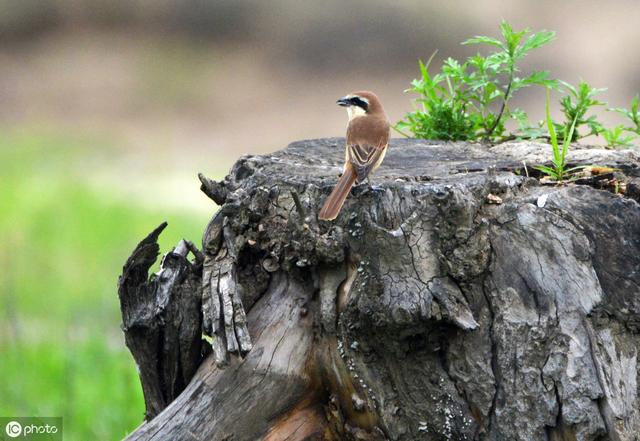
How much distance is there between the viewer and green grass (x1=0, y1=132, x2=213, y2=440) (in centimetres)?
588

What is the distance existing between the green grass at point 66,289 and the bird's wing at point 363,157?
6.00 feet

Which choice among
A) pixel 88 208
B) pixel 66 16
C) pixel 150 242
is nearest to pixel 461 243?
pixel 150 242

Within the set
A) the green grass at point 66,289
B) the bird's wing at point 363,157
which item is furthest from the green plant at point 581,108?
the green grass at point 66,289

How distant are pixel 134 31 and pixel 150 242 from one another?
44.7ft

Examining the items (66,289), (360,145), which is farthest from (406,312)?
(66,289)

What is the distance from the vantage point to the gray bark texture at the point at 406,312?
3.77 m

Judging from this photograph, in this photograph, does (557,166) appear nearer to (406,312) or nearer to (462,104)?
(406,312)

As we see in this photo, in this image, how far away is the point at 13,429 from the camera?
4.99 metres

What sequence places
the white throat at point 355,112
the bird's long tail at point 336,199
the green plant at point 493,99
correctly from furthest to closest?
the white throat at point 355,112
the green plant at point 493,99
the bird's long tail at point 336,199

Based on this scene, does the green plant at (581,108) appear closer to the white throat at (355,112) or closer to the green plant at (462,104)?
the green plant at (462,104)

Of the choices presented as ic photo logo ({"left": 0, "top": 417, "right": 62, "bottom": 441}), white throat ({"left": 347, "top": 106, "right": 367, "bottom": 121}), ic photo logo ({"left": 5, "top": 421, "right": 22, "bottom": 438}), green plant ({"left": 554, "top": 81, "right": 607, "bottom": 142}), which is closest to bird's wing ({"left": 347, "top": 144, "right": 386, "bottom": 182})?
white throat ({"left": 347, "top": 106, "right": 367, "bottom": 121})

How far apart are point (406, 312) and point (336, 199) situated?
53 cm

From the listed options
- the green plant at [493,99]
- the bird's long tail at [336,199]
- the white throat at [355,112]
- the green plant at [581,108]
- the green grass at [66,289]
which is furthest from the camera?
the green grass at [66,289]

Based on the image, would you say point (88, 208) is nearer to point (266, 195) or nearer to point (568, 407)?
point (266, 195)
